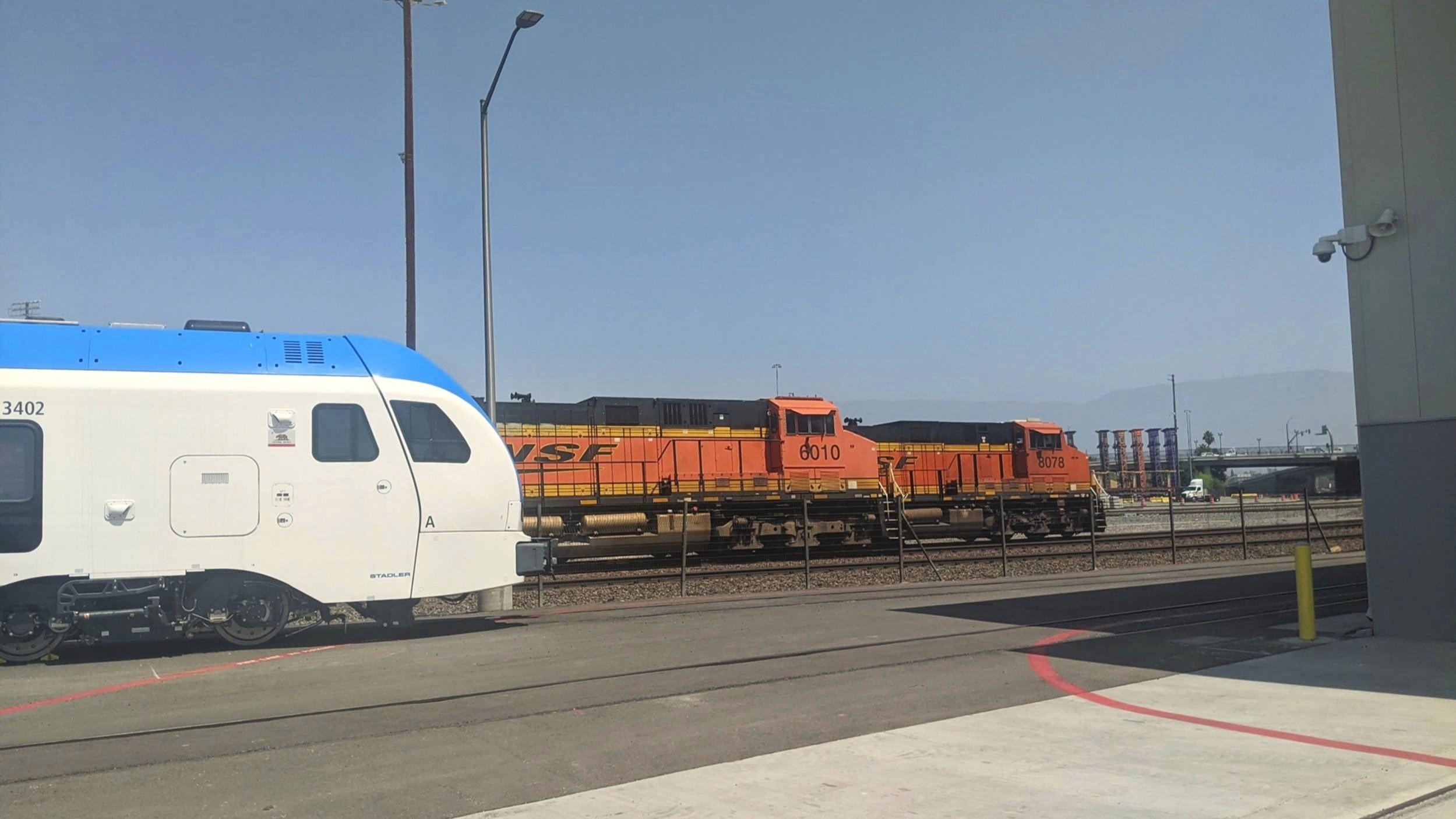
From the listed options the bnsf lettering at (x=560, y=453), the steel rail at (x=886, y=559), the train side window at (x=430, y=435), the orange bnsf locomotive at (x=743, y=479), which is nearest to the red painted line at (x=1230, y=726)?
the train side window at (x=430, y=435)

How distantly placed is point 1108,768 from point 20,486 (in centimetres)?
1013

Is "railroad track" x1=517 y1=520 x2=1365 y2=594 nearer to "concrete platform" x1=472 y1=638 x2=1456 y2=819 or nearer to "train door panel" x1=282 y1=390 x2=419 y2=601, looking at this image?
"train door panel" x1=282 y1=390 x2=419 y2=601

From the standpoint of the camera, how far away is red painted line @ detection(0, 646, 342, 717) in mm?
8406

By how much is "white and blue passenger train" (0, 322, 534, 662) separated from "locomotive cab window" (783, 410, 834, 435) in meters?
16.1

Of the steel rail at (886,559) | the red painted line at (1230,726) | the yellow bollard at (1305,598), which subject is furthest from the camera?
the steel rail at (886,559)

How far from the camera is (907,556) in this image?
82.6 ft

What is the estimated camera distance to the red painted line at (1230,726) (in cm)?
619

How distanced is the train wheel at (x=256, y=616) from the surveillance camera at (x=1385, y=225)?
12.2 meters

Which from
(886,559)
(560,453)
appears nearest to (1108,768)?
(560,453)

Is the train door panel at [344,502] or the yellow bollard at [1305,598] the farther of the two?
the train door panel at [344,502]

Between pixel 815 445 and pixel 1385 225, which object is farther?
pixel 815 445

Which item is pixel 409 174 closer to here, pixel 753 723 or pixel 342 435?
pixel 342 435

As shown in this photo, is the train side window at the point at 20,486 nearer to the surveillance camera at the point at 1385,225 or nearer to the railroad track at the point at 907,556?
the railroad track at the point at 907,556

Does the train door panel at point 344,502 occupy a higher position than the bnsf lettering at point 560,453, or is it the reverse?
the bnsf lettering at point 560,453
